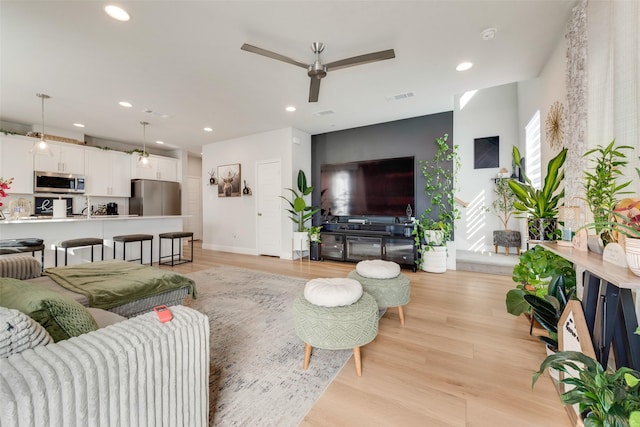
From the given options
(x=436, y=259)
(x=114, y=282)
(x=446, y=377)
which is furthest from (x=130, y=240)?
(x=436, y=259)

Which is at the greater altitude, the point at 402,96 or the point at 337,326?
the point at 402,96

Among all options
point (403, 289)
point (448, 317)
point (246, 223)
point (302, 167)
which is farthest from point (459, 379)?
point (246, 223)

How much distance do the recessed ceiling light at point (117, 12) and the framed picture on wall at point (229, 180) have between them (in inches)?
149

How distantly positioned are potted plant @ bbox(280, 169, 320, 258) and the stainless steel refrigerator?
328 cm

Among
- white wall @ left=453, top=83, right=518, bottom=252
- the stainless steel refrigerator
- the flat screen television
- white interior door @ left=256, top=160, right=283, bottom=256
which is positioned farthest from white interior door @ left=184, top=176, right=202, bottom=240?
white wall @ left=453, top=83, right=518, bottom=252

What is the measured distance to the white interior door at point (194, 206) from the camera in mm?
7629

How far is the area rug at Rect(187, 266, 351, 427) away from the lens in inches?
53.2

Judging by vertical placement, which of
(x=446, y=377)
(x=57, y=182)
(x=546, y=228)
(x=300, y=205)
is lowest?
(x=446, y=377)

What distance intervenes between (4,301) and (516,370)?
2955 mm

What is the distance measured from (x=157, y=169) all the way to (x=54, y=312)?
6073 millimetres

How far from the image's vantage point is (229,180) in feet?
19.5

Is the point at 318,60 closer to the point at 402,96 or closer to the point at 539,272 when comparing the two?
the point at 402,96

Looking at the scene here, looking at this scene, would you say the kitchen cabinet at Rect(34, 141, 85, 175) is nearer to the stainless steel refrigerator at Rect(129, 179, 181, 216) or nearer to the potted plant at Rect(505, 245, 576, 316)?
the stainless steel refrigerator at Rect(129, 179, 181, 216)

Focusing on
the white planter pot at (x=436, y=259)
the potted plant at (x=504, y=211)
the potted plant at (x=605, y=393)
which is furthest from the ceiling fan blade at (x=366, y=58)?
the potted plant at (x=504, y=211)
